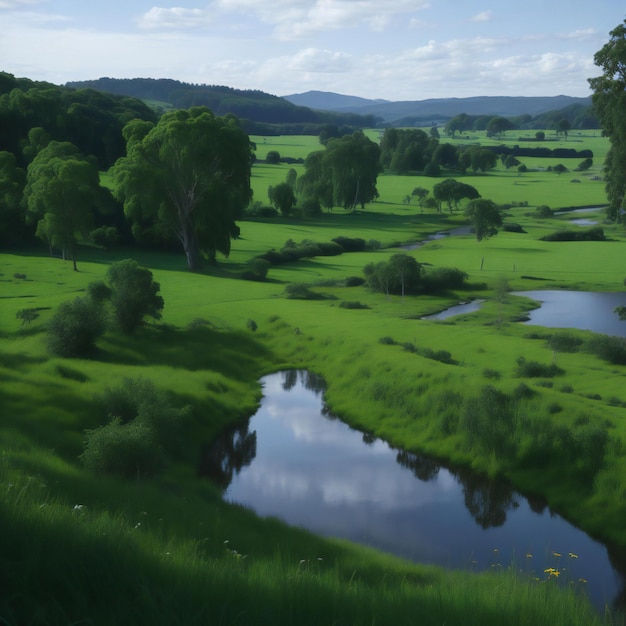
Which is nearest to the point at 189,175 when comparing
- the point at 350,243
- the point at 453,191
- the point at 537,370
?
the point at 350,243

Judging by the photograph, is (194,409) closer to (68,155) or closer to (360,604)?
(360,604)

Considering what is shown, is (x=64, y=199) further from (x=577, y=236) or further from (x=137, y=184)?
(x=577, y=236)

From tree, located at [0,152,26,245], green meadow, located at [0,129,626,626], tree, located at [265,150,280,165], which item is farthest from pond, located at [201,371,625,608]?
tree, located at [265,150,280,165]

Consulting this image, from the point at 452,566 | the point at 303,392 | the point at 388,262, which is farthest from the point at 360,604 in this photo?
the point at 388,262

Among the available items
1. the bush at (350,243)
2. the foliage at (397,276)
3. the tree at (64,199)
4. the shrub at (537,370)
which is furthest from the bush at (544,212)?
the shrub at (537,370)

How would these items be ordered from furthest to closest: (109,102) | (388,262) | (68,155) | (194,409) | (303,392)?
(109,102)
(68,155)
(388,262)
(303,392)
(194,409)

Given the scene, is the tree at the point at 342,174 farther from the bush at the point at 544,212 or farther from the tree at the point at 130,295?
the tree at the point at 130,295
